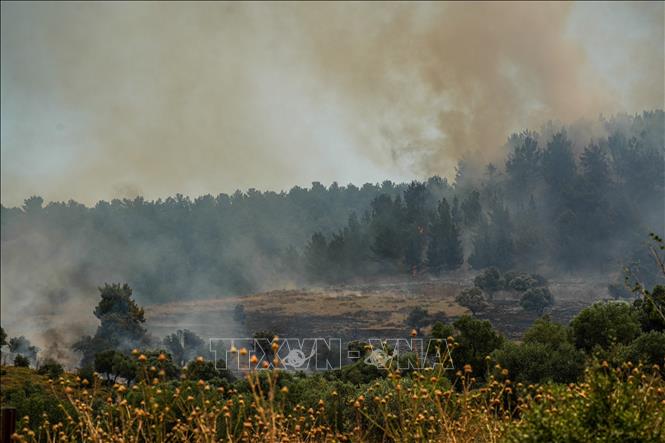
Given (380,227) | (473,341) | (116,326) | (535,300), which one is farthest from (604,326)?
(380,227)

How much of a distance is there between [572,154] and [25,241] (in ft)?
250

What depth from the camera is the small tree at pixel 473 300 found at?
79.2 m

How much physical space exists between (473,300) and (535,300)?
6.18 meters

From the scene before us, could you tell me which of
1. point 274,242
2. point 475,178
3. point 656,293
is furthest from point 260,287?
point 656,293

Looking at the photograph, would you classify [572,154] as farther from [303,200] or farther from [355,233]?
[303,200]

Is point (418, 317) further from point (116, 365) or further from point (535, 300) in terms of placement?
point (116, 365)

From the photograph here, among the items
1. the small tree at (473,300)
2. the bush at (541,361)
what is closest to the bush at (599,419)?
the bush at (541,361)

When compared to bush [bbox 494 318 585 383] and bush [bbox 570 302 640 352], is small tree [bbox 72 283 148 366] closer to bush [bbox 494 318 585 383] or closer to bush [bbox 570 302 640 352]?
bush [bbox 494 318 585 383]

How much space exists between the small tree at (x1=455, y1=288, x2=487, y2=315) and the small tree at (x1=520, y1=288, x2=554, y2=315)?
4112mm

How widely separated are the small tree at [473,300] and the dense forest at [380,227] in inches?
499

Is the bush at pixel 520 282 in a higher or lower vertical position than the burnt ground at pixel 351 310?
higher

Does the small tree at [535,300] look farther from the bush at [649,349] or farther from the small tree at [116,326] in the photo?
the bush at [649,349]

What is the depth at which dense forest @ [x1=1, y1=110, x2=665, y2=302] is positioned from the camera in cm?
9294

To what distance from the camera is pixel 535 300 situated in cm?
7894
